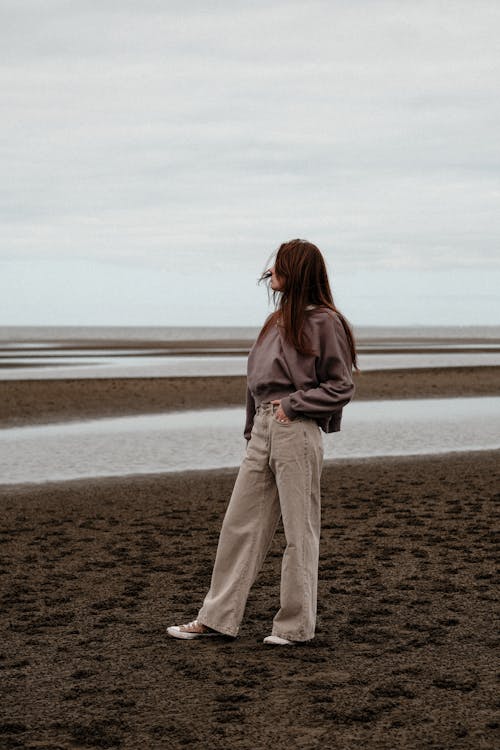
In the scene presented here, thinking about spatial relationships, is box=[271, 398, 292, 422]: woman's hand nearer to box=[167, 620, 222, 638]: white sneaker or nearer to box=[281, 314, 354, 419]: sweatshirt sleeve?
box=[281, 314, 354, 419]: sweatshirt sleeve

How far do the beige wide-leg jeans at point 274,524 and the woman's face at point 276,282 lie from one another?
656 millimetres

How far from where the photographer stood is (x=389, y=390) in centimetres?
3028

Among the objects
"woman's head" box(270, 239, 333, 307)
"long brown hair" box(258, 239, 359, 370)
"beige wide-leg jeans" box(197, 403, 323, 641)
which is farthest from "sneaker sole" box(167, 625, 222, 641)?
"woman's head" box(270, 239, 333, 307)

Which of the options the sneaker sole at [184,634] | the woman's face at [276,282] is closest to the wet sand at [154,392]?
the sneaker sole at [184,634]

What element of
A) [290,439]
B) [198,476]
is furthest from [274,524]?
[198,476]

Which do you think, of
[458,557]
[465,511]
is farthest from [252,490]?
[465,511]

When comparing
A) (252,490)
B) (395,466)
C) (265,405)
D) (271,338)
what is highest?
(271,338)

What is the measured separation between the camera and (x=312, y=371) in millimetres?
5398

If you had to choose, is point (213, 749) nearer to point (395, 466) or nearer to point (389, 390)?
point (395, 466)

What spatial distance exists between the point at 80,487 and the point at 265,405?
735 cm

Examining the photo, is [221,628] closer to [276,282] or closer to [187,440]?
[276,282]

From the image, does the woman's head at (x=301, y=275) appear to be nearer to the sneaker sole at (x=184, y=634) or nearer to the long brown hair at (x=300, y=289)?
the long brown hair at (x=300, y=289)

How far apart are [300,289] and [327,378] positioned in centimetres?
51

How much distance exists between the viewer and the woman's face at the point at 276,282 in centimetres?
545
